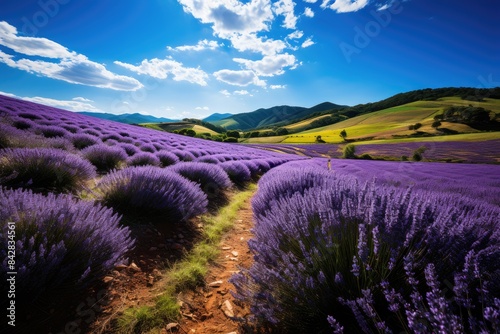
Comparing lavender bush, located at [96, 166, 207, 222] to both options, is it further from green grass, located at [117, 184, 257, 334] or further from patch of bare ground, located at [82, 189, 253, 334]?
green grass, located at [117, 184, 257, 334]

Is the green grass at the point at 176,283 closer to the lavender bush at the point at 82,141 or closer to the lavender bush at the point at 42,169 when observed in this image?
the lavender bush at the point at 42,169

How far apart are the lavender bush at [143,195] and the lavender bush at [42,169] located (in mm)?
696

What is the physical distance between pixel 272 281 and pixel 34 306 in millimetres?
1550

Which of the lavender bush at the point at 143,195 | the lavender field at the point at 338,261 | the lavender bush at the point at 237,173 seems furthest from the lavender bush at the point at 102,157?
the lavender field at the point at 338,261

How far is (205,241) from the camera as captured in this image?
3078mm

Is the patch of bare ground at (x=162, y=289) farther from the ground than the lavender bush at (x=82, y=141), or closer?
closer

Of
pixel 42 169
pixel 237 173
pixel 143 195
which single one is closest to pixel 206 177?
pixel 237 173

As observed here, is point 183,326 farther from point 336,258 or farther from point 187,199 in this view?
point 187,199

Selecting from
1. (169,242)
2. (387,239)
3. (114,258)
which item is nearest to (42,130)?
(169,242)

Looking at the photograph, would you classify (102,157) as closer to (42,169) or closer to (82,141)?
(82,141)

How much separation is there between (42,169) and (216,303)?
3.16 metres

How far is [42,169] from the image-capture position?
311cm

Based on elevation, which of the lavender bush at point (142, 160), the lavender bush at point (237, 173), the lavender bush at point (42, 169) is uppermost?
the lavender bush at point (42, 169)

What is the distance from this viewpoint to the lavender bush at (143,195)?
300 cm
